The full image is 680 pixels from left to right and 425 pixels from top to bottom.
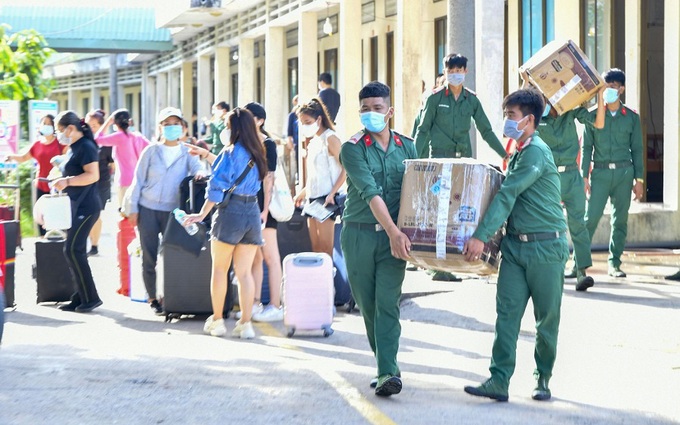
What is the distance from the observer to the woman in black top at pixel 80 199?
11.8 meters

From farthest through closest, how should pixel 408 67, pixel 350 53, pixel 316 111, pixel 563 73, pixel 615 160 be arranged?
pixel 350 53 → pixel 408 67 → pixel 615 160 → pixel 316 111 → pixel 563 73

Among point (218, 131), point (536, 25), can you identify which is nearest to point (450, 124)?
point (218, 131)

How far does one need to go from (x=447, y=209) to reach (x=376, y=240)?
0.55 metres

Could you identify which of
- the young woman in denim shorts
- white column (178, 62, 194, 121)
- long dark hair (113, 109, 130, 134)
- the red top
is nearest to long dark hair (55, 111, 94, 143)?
the young woman in denim shorts

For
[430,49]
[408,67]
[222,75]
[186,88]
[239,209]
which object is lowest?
[239,209]

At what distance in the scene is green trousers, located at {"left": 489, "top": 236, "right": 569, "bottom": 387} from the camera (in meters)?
7.31

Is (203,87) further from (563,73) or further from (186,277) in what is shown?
(563,73)

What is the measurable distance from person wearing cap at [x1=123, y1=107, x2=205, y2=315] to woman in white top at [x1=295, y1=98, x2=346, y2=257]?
971 mm

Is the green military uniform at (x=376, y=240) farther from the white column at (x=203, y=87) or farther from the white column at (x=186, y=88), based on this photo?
the white column at (x=186, y=88)

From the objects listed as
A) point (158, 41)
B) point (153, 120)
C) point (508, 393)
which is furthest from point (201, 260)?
point (153, 120)

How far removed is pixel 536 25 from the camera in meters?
21.5

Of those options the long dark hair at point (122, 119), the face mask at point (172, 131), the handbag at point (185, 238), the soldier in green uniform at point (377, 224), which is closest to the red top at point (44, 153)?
the long dark hair at point (122, 119)

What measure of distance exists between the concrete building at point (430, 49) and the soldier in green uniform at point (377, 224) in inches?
287

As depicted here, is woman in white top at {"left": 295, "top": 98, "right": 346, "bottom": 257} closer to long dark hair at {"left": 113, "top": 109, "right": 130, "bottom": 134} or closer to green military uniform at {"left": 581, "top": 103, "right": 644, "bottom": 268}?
green military uniform at {"left": 581, "top": 103, "right": 644, "bottom": 268}
